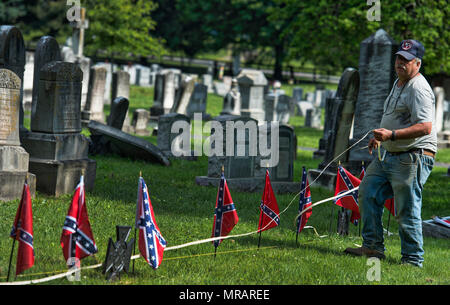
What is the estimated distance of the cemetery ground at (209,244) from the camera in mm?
6461

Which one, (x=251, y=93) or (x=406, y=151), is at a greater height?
(x=251, y=93)

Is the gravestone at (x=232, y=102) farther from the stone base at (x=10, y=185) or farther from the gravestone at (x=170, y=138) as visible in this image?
the stone base at (x=10, y=185)

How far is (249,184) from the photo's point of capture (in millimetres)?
12547

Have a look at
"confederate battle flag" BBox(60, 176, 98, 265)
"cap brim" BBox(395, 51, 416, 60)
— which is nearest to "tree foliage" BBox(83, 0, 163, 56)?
"cap brim" BBox(395, 51, 416, 60)

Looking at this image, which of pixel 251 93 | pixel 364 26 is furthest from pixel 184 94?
pixel 364 26

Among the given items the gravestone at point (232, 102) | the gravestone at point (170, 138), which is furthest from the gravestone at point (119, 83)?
the gravestone at point (170, 138)

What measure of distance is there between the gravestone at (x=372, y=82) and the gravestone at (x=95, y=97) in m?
10.2

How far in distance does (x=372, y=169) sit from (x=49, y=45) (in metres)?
6.99

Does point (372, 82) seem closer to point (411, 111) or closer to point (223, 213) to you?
point (411, 111)

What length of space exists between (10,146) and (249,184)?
4570 millimetres

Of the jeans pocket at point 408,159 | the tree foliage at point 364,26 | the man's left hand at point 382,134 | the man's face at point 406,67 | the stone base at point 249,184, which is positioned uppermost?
the tree foliage at point 364,26

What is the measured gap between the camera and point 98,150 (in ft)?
50.0
